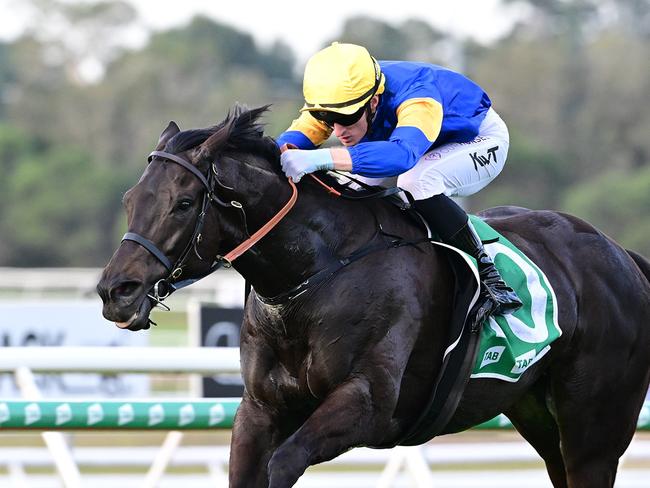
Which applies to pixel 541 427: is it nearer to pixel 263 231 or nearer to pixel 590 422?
pixel 590 422

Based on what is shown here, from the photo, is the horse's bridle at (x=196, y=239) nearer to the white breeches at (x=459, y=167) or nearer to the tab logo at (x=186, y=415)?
the white breeches at (x=459, y=167)

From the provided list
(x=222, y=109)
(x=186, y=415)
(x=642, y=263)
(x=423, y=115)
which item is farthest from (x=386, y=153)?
(x=222, y=109)

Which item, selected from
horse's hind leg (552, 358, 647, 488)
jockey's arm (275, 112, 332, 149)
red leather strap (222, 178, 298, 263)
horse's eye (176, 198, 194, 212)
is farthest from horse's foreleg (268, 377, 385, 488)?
horse's hind leg (552, 358, 647, 488)

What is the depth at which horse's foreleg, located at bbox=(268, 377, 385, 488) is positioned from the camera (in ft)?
11.4

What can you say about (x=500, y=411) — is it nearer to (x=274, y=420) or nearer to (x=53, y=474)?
(x=274, y=420)

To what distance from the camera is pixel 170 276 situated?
348 centimetres

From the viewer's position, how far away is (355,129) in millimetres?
4008

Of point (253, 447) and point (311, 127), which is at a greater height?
point (311, 127)

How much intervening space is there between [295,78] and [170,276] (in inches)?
2750

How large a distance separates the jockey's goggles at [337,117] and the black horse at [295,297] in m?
0.18

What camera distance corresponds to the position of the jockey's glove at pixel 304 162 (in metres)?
3.74

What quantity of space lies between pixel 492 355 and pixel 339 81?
3.55ft

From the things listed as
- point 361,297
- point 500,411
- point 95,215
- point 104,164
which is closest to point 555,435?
point 500,411

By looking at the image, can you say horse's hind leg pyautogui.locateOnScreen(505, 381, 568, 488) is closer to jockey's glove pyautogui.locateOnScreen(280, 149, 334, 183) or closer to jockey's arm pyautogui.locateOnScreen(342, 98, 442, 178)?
jockey's arm pyautogui.locateOnScreen(342, 98, 442, 178)
